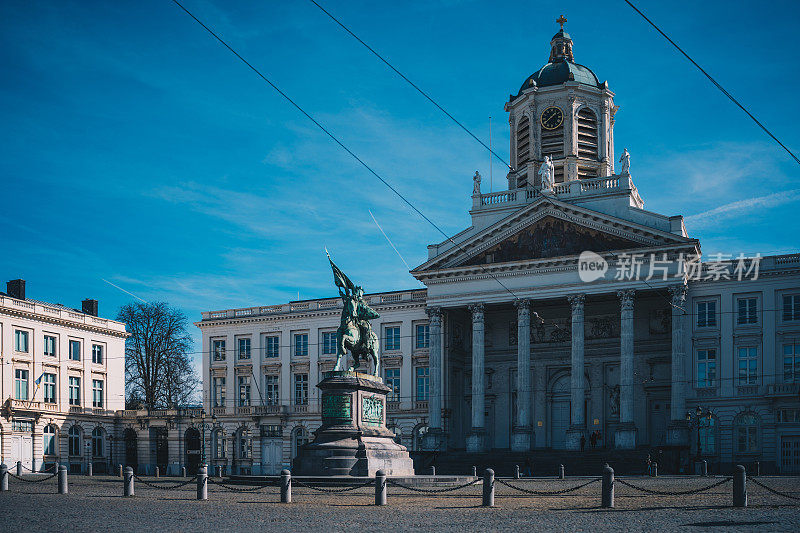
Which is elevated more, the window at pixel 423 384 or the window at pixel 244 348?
the window at pixel 244 348

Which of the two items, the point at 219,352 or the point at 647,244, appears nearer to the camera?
the point at 647,244

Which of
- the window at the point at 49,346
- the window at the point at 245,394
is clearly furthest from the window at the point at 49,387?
the window at the point at 245,394

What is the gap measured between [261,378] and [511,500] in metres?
46.9

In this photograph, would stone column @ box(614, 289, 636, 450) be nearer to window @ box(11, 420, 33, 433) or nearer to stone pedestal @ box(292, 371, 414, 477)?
stone pedestal @ box(292, 371, 414, 477)

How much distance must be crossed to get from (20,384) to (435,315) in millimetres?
28930

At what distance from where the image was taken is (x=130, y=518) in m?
21.7

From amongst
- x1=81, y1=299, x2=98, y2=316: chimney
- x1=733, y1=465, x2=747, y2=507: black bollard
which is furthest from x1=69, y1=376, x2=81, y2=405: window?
x1=733, y1=465, x2=747, y2=507: black bollard

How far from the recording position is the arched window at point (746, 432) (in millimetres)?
54531

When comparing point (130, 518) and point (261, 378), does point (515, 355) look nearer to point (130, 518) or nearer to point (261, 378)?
point (261, 378)

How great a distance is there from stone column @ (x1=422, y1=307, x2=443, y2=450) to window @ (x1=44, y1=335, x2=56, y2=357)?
91.0 feet

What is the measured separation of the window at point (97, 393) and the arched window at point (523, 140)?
3606cm

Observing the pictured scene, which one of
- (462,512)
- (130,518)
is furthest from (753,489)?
(130,518)

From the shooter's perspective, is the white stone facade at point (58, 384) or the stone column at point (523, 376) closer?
the stone column at point (523, 376)

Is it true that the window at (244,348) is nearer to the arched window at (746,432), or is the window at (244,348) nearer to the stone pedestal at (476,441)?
the stone pedestal at (476,441)
